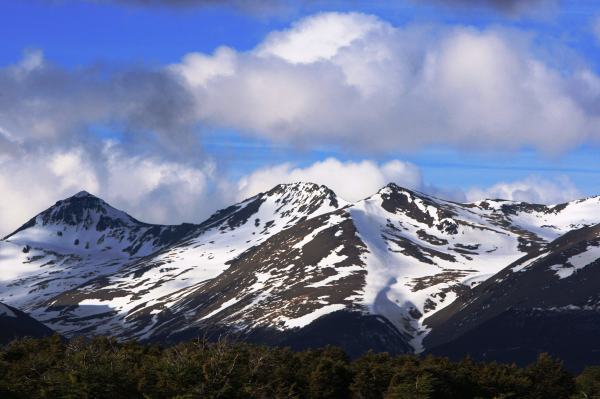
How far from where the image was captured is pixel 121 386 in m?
137

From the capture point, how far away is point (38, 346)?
194 m

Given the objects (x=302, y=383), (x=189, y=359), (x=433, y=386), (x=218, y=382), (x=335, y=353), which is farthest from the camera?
(x=335, y=353)

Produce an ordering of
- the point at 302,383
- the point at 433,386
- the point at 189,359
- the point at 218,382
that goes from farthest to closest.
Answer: the point at 302,383 < the point at 433,386 < the point at 189,359 < the point at 218,382

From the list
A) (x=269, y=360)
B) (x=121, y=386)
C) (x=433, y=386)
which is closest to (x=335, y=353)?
(x=269, y=360)

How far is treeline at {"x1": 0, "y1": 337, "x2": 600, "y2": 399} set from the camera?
135 metres

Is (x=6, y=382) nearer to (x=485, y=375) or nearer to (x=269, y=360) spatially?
(x=269, y=360)

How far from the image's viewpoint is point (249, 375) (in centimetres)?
14325

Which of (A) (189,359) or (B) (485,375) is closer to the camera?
(A) (189,359)

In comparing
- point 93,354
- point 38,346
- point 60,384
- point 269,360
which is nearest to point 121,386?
point 60,384

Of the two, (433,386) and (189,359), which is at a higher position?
(189,359)

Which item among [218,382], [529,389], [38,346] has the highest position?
[38,346]

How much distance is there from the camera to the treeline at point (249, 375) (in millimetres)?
134625

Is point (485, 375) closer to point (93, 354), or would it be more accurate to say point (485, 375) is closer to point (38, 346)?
point (93, 354)

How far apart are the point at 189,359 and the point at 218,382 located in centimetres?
1524
